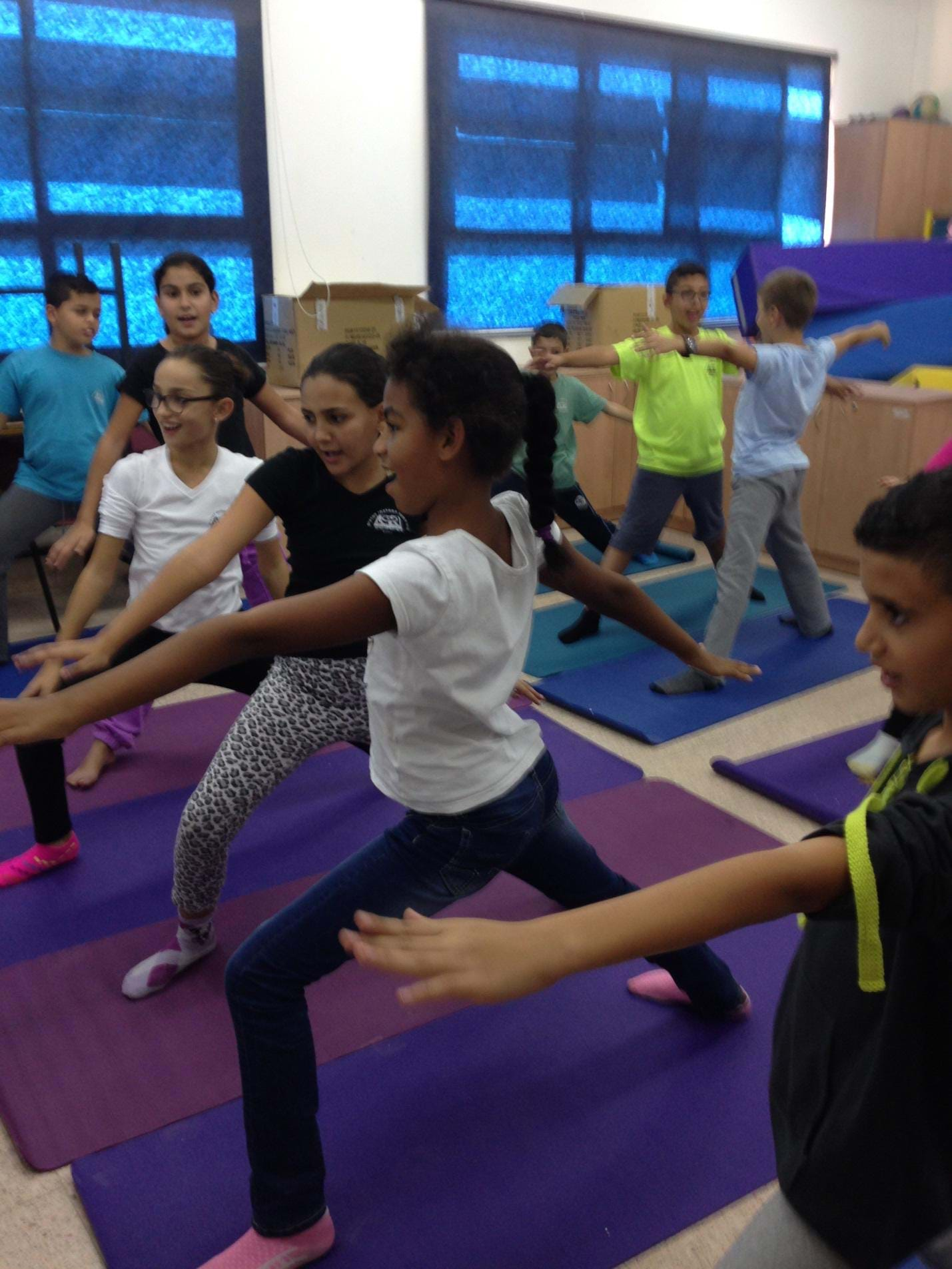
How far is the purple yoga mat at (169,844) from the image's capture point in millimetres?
2668

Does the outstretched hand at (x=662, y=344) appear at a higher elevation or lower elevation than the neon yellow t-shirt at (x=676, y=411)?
higher

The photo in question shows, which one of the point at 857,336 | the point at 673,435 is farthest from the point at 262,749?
the point at 857,336

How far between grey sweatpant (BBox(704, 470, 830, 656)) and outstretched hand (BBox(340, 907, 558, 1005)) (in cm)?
334

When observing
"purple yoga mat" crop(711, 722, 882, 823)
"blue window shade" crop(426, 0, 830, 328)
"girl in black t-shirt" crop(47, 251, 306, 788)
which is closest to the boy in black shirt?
"purple yoga mat" crop(711, 722, 882, 823)

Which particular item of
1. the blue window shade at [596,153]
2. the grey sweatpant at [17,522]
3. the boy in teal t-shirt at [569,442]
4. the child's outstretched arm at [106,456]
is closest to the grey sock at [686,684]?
the boy in teal t-shirt at [569,442]

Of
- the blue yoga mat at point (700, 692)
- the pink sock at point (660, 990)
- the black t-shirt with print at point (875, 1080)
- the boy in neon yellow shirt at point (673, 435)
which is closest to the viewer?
the black t-shirt with print at point (875, 1080)

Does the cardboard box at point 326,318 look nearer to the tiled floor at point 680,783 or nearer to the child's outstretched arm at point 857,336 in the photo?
the tiled floor at point 680,783

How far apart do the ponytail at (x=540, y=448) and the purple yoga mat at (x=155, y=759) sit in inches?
78.6

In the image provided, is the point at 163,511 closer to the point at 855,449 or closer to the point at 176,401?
the point at 176,401

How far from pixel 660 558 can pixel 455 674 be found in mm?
4673

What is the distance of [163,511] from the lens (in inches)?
118

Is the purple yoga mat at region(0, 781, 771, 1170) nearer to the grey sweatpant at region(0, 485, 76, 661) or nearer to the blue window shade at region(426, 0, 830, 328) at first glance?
the grey sweatpant at region(0, 485, 76, 661)

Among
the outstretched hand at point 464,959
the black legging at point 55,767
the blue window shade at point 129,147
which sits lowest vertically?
the black legging at point 55,767

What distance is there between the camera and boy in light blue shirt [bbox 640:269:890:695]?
406cm
